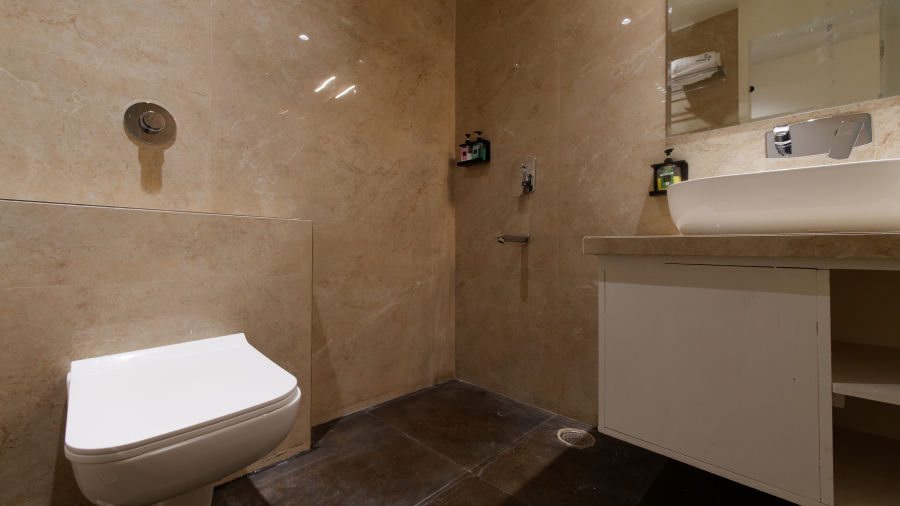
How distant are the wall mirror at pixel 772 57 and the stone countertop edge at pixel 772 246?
0.73 meters

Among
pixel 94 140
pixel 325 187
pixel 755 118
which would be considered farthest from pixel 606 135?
pixel 94 140

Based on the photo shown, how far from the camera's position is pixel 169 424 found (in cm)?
62

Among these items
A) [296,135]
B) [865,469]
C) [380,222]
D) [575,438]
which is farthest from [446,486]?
[296,135]

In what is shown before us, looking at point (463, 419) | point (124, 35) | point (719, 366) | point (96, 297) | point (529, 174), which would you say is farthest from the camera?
point (529, 174)

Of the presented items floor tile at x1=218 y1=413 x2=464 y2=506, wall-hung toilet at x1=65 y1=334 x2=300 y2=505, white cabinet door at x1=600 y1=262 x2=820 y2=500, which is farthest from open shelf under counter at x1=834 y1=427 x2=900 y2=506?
wall-hung toilet at x1=65 y1=334 x2=300 y2=505

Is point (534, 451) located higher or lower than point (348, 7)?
lower

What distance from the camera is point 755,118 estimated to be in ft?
3.84

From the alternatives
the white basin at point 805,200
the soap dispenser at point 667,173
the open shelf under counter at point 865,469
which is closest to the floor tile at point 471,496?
the open shelf under counter at point 865,469

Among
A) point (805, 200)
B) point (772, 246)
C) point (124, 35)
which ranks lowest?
point (772, 246)

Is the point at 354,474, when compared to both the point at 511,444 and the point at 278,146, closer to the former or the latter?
the point at 511,444

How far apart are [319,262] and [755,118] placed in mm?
1682

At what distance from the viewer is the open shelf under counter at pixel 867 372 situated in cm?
63

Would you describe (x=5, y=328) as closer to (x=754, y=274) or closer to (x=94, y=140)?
(x=94, y=140)

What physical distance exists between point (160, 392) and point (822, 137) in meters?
1.81
